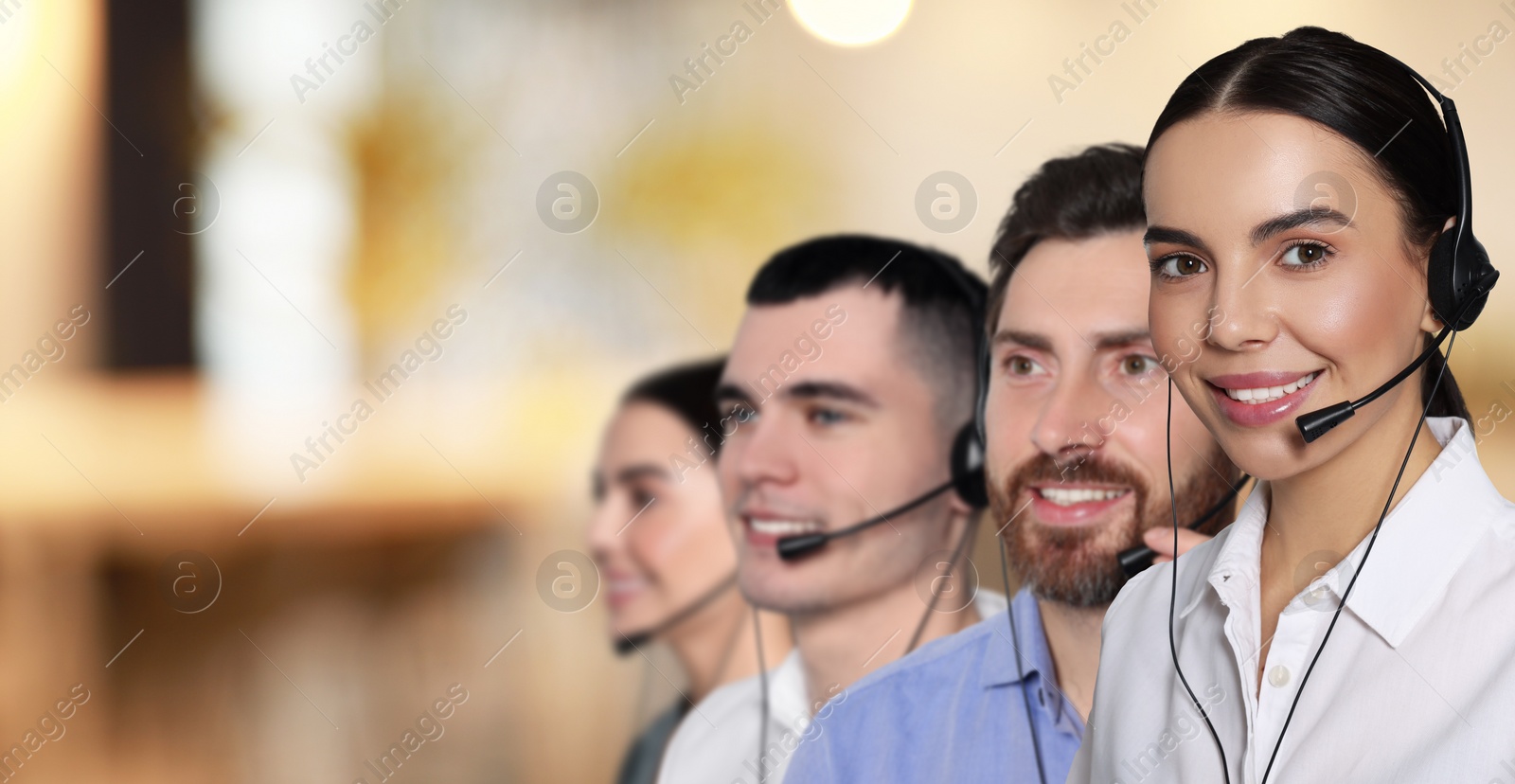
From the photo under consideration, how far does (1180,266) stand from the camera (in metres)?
0.89

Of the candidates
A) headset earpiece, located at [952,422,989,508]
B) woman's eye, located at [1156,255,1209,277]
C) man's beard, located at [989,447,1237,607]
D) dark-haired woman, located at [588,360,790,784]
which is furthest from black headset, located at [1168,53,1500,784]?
dark-haired woman, located at [588,360,790,784]

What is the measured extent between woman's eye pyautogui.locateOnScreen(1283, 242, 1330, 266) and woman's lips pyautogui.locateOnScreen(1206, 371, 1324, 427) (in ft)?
0.27

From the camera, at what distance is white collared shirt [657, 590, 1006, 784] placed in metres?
1.62

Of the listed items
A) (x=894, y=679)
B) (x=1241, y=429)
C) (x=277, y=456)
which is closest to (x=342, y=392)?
(x=277, y=456)

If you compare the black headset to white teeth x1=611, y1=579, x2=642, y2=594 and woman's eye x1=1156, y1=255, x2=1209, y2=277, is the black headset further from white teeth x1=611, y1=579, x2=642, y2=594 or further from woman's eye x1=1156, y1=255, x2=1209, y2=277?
white teeth x1=611, y1=579, x2=642, y2=594

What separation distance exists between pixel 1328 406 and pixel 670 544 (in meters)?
1.16

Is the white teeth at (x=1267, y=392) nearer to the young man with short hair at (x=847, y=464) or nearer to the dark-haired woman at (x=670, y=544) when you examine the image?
the young man with short hair at (x=847, y=464)

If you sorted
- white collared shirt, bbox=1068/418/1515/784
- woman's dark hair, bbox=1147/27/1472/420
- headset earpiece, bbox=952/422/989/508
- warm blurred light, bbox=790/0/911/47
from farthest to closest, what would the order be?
1. warm blurred light, bbox=790/0/911/47
2. headset earpiece, bbox=952/422/989/508
3. woman's dark hair, bbox=1147/27/1472/420
4. white collared shirt, bbox=1068/418/1515/784

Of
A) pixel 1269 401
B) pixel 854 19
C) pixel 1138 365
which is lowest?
pixel 1138 365

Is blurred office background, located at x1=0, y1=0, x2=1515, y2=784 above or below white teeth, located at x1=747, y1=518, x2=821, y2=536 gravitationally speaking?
above

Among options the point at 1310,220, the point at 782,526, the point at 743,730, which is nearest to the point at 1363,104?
the point at 1310,220

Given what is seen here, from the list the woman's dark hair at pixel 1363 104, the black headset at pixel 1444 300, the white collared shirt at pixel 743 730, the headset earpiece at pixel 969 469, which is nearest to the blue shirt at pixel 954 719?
the white collared shirt at pixel 743 730

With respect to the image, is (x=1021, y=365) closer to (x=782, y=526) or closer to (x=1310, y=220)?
(x=782, y=526)

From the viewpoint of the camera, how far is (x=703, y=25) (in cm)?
180
